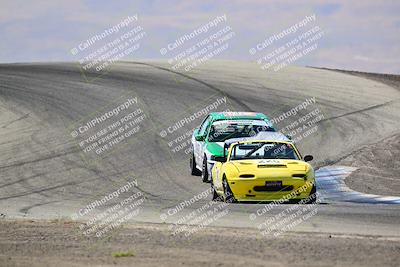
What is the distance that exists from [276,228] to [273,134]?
273 inches

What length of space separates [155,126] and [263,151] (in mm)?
8855

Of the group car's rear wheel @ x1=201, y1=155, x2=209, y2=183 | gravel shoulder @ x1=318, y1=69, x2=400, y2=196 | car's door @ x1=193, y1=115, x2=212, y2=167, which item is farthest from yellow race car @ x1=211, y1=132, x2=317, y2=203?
car's door @ x1=193, y1=115, x2=212, y2=167

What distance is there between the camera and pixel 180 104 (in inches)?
1145

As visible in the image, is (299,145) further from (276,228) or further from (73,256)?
(73,256)

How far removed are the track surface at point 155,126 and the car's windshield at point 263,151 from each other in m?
1.26

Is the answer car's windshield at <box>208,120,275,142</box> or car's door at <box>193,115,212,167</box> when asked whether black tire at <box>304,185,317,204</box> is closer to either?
car's door at <box>193,115,212,167</box>

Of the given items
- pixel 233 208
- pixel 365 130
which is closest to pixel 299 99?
pixel 365 130

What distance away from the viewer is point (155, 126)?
25.3 meters

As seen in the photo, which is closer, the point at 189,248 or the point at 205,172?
the point at 189,248

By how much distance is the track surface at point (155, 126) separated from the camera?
49.1 ft

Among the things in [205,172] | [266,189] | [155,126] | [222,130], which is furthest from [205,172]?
[155,126]

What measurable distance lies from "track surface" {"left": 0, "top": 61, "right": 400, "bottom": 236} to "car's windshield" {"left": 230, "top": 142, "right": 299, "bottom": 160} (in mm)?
1265

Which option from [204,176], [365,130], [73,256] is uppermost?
[73,256]

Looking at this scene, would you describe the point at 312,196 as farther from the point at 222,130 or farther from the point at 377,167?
the point at 377,167
